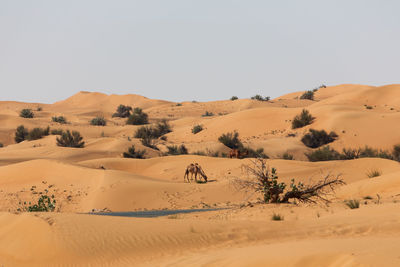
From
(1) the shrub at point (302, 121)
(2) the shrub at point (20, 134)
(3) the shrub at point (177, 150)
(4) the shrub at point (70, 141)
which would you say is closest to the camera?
(3) the shrub at point (177, 150)

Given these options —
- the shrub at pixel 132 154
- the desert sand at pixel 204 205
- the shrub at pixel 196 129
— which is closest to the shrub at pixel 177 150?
the desert sand at pixel 204 205

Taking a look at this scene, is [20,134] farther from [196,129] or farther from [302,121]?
[302,121]

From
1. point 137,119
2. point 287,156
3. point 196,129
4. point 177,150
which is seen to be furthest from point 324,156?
point 137,119

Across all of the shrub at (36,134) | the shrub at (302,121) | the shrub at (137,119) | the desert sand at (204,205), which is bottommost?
the desert sand at (204,205)

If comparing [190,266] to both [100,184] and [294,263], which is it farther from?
[100,184]

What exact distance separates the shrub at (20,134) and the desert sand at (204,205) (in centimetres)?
161

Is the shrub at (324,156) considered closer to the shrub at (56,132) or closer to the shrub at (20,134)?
the shrub at (56,132)

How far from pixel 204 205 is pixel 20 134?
31.9 meters

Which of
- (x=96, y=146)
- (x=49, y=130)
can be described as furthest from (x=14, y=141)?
(x=96, y=146)

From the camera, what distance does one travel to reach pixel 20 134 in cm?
4722

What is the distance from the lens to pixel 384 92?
210ft

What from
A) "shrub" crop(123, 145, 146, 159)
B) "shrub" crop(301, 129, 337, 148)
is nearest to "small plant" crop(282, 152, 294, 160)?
"shrub" crop(301, 129, 337, 148)

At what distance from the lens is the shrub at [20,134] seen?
154 feet

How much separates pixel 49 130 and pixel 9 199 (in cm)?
2563
